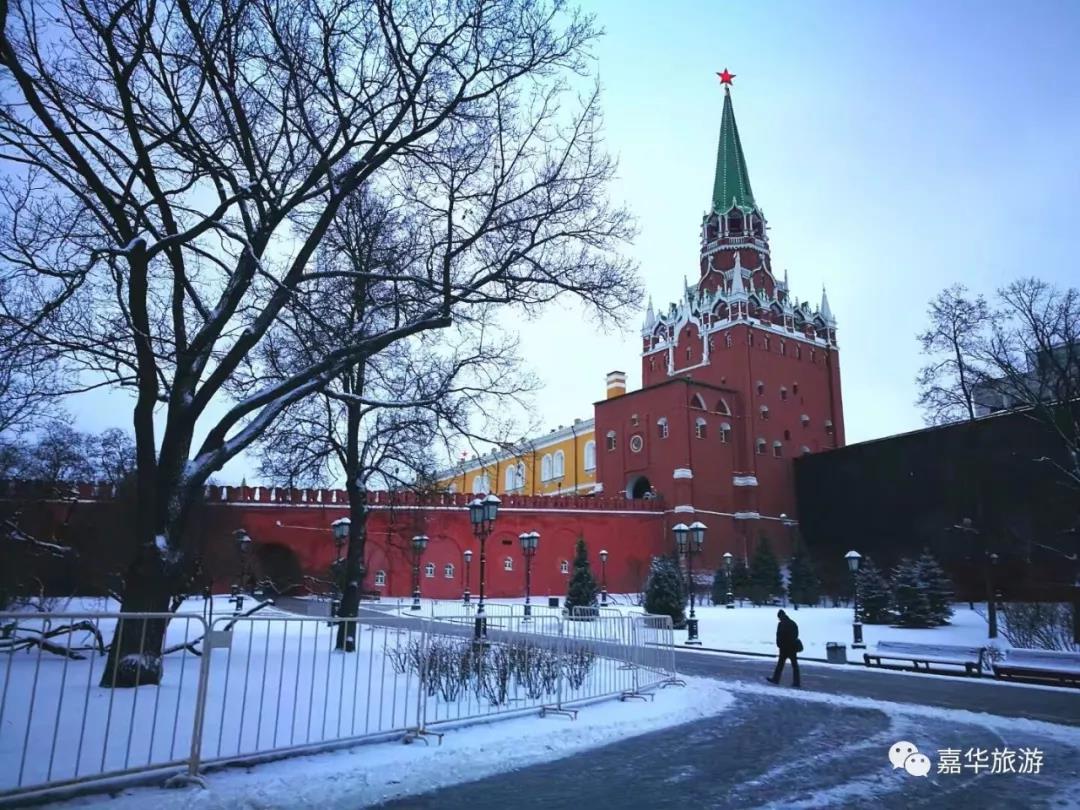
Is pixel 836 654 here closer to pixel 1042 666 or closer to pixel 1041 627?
pixel 1042 666

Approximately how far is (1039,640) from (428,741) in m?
18.1

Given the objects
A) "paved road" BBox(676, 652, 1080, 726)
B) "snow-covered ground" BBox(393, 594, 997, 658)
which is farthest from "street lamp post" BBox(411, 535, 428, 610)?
"paved road" BBox(676, 652, 1080, 726)

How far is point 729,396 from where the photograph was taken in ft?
173

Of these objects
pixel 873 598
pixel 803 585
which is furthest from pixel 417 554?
pixel 873 598

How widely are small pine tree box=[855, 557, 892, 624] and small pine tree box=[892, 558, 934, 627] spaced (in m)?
0.69

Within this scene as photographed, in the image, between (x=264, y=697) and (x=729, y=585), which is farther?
(x=729, y=585)

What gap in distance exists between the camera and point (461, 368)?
13.3 metres

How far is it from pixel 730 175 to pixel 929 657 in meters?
48.6

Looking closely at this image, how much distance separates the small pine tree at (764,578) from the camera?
123 feet

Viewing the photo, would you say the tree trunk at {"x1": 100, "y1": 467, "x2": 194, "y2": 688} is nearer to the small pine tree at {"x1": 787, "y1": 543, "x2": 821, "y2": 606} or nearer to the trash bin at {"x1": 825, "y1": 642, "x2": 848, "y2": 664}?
the trash bin at {"x1": 825, "y1": 642, "x2": 848, "y2": 664}

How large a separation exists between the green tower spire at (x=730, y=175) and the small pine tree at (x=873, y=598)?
123ft

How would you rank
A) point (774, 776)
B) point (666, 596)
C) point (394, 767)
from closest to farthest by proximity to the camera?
point (394, 767) → point (774, 776) → point (666, 596)

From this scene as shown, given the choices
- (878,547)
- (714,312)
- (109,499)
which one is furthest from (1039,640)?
(714,312)

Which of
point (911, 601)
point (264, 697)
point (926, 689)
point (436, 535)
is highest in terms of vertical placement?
point (436, 535)
